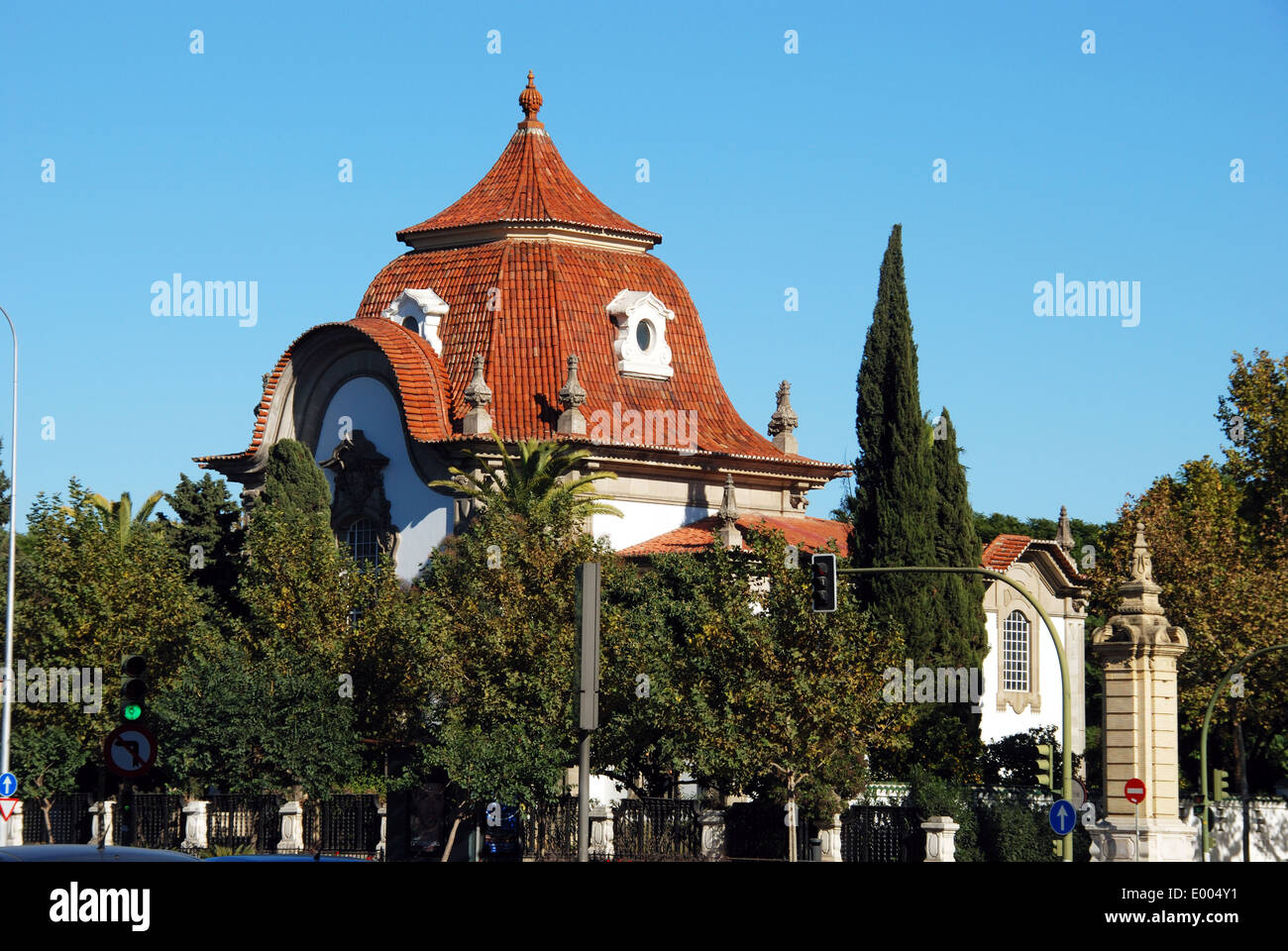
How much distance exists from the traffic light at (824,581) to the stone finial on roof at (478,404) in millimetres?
20794

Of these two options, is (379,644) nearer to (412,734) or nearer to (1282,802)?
(412,734)

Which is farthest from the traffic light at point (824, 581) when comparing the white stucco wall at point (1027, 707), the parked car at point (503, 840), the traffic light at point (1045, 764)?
the white stucco wall at point (1027, 707)

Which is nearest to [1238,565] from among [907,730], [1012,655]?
[1012,655]

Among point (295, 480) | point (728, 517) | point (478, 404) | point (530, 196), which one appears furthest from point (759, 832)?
point (530, 196)

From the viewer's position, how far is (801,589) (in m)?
39.0

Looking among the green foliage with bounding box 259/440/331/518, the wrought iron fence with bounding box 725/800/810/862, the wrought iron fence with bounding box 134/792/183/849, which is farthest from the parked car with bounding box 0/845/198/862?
the green foliage with bounding box 259/440/331/518

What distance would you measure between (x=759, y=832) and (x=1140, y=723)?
29.1 feet

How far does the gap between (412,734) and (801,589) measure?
10.8 m

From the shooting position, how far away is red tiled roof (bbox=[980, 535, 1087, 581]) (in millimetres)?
54500

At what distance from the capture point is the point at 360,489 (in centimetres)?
5275

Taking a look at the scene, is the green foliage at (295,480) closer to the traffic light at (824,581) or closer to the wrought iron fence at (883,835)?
the wrought iron fence at (883,835)

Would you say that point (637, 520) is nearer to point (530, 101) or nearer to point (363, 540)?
point (363, 540)

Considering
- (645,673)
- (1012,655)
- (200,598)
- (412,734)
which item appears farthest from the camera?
(1012,655)

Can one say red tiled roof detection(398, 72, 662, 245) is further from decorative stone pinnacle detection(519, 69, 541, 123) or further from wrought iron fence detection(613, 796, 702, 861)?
wrought iron fence detection(613, 796, 702, 861)
